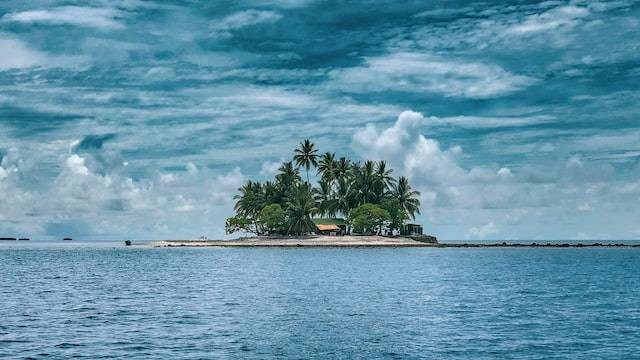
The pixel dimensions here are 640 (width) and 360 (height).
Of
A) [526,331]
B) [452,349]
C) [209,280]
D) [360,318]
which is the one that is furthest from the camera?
[209,280]

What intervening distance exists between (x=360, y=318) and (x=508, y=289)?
2978 cm

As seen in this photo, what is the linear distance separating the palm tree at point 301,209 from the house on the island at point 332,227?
23.5 ft

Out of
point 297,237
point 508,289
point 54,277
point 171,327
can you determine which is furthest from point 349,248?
point 171,327

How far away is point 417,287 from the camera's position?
7075cm

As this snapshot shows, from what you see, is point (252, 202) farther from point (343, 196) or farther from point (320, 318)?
point (320, 318)

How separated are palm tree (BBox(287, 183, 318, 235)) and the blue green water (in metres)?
94.5

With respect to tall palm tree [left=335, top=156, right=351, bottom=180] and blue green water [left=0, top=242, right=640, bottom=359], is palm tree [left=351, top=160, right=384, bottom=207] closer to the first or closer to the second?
tall palm tree [left=335, top=156, right=351, bottom=180]

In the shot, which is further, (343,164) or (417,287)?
(343,164)

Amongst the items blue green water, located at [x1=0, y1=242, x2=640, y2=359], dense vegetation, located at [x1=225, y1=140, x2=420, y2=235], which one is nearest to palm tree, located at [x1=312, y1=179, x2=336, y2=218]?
dense vegetation, located at [x1=225, y1=140, x2=420, y2=235]

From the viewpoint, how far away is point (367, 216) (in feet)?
579

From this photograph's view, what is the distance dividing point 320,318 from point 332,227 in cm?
15023

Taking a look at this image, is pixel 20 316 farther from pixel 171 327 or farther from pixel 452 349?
pixel 452 349

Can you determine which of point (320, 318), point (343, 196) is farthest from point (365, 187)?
Result: point (320, 318)

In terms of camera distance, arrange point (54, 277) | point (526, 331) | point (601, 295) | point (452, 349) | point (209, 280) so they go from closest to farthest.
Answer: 1. point (452, 349)
2. point (526, 331)
3. point (601, 295)
4. point (209, 280)
5. point (54, 277)
